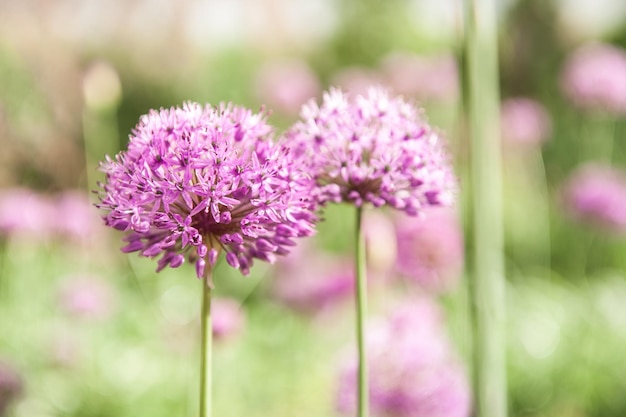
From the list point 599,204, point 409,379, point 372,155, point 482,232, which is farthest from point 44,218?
point 482,232

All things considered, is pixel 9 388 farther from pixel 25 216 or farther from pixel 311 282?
A: pixel 311 282

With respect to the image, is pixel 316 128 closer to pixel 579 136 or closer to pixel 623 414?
pixel 623 414

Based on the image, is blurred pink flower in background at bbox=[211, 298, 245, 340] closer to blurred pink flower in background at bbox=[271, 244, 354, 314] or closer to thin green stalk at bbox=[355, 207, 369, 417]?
thin green stalk at bbox=[355, 207, 369, 417]

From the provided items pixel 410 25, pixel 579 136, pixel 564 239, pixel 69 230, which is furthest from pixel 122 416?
pixel 410 25

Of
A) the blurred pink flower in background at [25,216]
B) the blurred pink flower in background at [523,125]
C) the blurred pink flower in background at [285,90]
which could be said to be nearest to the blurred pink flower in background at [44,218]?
the blurred pink flower in background at [25,216]

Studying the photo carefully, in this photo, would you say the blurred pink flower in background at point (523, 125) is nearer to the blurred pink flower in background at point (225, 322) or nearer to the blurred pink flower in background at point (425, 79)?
the blurred pink flower in background at point (425, 79)

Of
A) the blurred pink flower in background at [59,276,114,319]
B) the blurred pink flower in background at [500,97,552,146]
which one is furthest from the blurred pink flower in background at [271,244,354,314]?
the blurred pink flower in background at [500,97,552,146]
